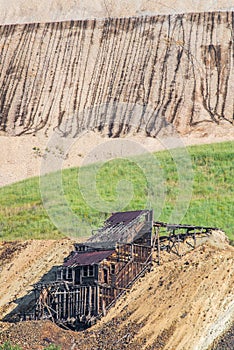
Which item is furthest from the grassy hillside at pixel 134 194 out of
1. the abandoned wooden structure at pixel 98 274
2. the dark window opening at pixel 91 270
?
the dark window opening at pixel 91 270

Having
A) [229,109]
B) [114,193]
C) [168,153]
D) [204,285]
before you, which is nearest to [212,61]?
[229,109]

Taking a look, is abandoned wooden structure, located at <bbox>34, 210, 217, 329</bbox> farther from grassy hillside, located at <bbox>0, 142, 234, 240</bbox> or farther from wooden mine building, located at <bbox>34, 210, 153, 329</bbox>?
grassy hillside, located at <bbox>0, 142, 234, 240</bbox>

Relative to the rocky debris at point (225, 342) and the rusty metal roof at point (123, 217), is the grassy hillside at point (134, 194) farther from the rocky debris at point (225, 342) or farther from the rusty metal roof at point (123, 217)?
the rocky debris at point (225, 342)

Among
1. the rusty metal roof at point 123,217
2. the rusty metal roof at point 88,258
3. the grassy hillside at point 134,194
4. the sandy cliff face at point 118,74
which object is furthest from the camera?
the sandy cliff face at point 118,74

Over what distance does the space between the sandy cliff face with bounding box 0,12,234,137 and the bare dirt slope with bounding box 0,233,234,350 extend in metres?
28.8

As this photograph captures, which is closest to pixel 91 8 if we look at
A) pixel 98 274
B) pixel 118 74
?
pixel 118 74

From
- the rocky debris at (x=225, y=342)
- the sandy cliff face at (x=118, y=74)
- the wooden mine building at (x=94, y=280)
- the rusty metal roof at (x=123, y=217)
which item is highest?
the sandy cliff face at (x=118, y=74)

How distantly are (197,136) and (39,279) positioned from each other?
26.3 meters

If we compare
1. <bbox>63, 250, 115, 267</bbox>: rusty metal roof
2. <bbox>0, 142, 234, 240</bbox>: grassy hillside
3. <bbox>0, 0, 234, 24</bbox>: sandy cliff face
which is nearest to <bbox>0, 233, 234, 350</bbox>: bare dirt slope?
<bbox>63, 250, 115, 267</bbox>: rusty metal roof

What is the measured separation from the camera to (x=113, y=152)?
6456 cm

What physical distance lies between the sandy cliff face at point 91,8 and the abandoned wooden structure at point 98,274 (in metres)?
38.5

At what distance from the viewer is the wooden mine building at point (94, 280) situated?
1497 inches

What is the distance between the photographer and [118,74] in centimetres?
7350

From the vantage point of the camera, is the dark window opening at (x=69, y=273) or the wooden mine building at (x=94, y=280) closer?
the wooden mine building at (x=94, y=280)
